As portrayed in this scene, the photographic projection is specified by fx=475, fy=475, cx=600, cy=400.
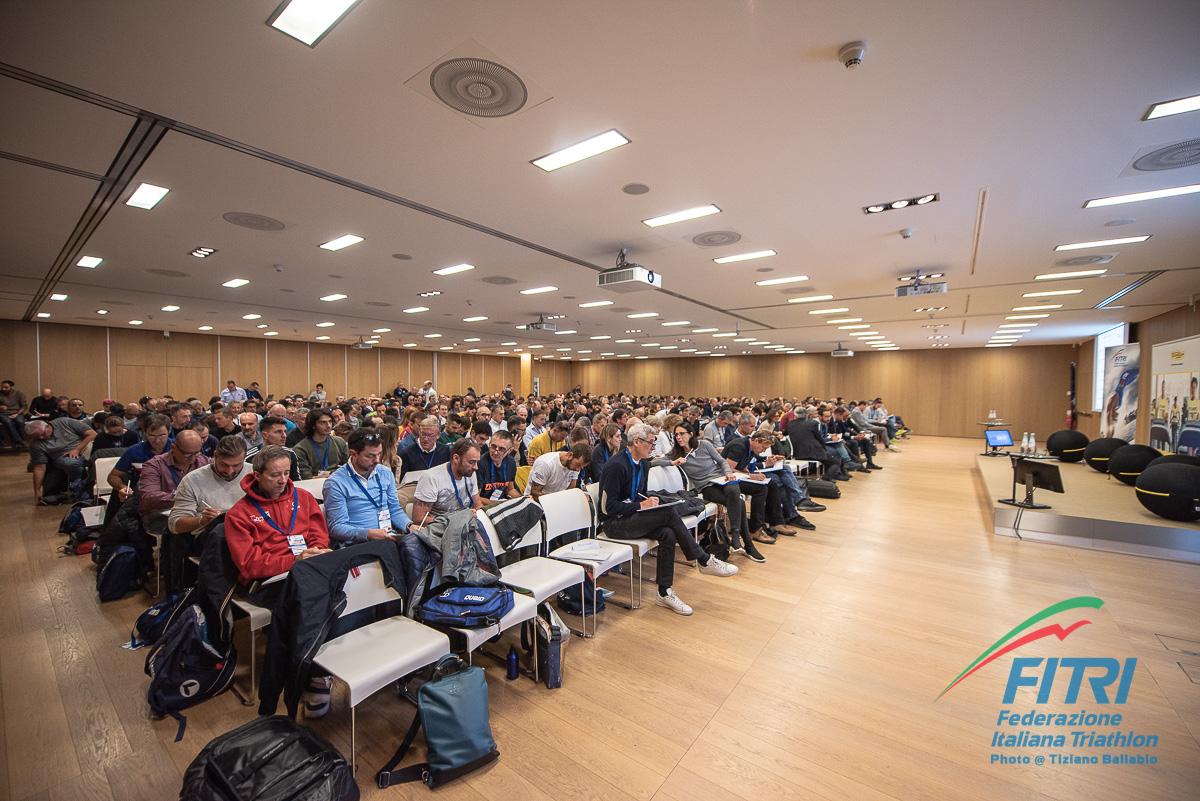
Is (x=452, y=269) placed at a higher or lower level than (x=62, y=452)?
higher

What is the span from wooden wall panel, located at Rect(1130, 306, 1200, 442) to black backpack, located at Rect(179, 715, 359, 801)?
14.2m

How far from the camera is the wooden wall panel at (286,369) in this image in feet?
61.1

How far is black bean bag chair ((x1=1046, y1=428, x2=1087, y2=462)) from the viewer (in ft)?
37.4

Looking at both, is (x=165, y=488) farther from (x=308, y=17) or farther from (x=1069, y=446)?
(x=1069, y=446)

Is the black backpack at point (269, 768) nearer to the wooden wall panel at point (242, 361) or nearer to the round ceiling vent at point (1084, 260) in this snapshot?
the round ceiling vent at point (1084, 260)

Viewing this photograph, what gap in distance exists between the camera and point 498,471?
4383 millimetres

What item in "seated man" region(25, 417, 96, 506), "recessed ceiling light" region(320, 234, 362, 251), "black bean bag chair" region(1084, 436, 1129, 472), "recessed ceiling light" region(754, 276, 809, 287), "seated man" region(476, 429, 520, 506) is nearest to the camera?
"seated man" region(476, 429, 520, 506)

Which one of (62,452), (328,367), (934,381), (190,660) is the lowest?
(190,660)

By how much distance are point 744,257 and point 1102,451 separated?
30.4ft

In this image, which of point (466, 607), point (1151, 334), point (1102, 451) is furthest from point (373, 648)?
point (1151, 334)

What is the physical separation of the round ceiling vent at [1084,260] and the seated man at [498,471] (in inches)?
312

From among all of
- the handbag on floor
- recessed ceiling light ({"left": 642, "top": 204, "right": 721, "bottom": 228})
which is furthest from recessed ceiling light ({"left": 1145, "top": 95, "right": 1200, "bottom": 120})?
the handbag on floor

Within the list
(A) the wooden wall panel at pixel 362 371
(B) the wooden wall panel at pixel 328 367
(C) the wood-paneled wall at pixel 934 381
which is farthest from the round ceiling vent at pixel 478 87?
(C) the wood-paneled wall at pixel 934 381

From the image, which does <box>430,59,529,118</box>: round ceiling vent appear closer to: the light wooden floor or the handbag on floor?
the handbag on floor
